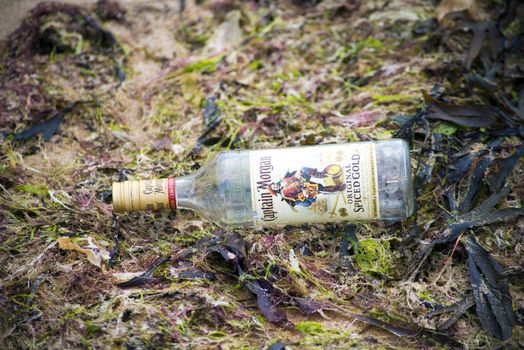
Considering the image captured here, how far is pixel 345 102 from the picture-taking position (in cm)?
237

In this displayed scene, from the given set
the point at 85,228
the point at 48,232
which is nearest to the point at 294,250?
the point at 85,228

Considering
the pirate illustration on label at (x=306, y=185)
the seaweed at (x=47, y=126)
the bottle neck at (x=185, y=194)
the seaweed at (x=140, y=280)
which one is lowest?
the seaweed at (x=140, y=280)

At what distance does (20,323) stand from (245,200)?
76 centimetres

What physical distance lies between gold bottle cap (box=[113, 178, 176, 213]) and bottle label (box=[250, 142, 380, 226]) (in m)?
0.31

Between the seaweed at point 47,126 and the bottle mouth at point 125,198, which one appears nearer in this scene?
the bottle mouth at point 125,198

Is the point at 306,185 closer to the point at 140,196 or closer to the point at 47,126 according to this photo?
the point at 140,196

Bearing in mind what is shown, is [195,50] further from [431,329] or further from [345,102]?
[431,329]

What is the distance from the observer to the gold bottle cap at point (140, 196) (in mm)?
1731

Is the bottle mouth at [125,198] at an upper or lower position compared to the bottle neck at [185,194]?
upper

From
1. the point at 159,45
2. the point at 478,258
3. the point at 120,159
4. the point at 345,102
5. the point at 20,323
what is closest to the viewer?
the point at 20,323

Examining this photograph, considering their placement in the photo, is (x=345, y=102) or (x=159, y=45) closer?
(x=345, y=102)

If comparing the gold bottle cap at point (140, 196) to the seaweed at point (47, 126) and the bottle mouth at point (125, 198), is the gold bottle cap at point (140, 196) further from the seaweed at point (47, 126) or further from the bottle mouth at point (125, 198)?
the seaweed at point (47, 126)

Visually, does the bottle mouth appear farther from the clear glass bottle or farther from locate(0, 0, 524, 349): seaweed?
locate(0, 0, 524, 349): seaweed

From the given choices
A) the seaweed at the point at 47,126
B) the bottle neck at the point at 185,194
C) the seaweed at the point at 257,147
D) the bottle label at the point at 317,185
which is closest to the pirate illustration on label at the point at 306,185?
the bottle label at the point at 317,185
